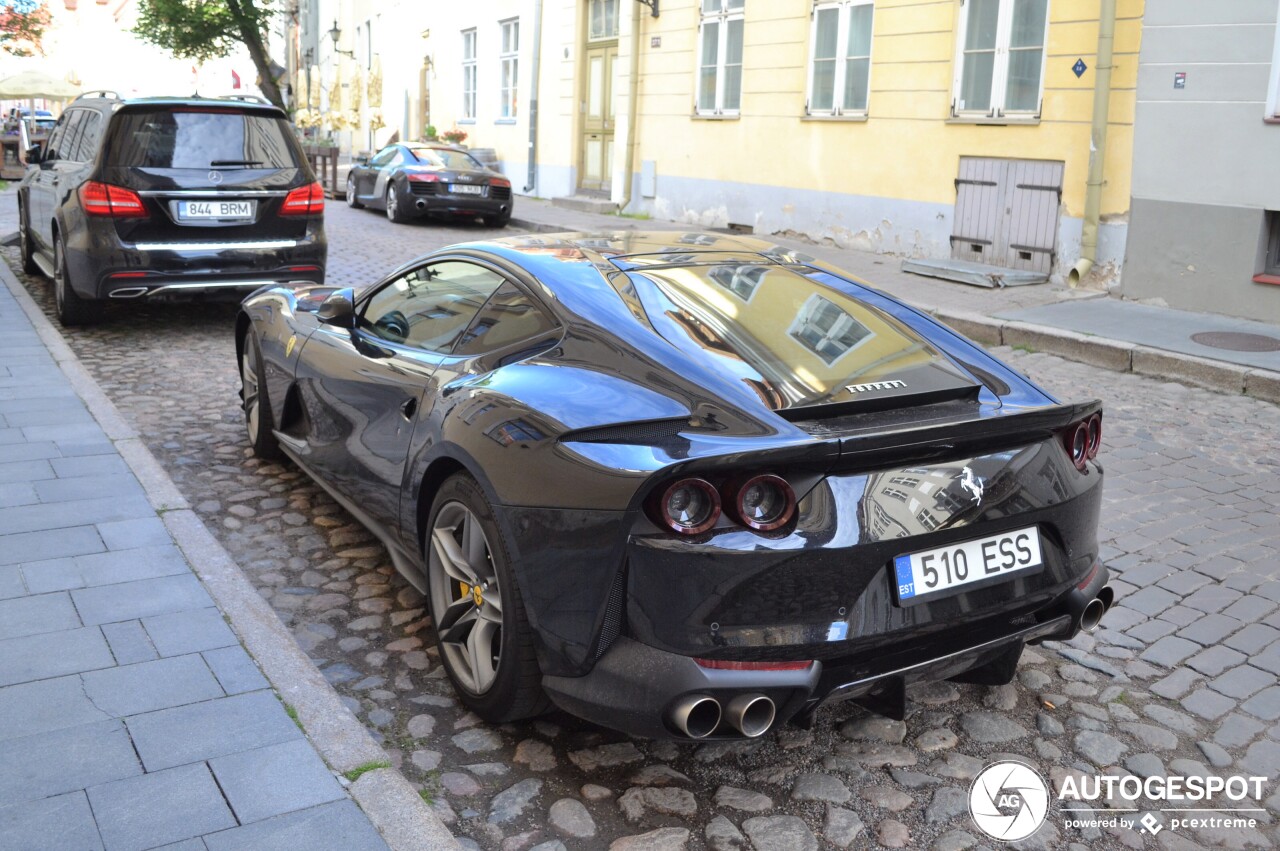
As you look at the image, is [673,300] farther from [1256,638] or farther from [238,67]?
[238,67]

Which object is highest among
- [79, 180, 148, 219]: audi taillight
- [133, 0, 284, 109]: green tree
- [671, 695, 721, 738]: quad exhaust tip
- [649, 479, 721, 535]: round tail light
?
[133, 0, 284, 109]: green tree

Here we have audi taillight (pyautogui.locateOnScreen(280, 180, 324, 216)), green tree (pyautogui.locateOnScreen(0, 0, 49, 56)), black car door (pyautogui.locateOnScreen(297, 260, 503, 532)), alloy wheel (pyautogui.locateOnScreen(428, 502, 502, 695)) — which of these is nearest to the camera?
alloy wheel (pyautogui.locateOnScreen(428, 502, 502, 695))

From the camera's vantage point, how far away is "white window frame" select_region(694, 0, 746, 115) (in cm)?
1688

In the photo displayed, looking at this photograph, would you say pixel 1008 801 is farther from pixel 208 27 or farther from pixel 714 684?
pixel 208 27

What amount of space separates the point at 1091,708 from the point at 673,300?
181cm

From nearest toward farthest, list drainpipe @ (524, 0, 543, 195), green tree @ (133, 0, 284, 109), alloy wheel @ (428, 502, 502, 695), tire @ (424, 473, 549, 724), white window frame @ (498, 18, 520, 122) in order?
1. tire @ (424, 473, 549, 724)
2. alloy wheel @ (428, 502, 502, 695)
3. drainpipe @ (524, 0, 543, 195)
4. white window frame @ (498, 18, 520, 122)
5. green tree @ (133, 0, 284, 109)

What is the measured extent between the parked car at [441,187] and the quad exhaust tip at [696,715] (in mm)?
16242

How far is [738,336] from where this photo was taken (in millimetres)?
3432

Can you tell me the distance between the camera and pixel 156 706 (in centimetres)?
335

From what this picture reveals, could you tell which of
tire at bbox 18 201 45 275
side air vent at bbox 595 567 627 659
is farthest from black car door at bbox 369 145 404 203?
side air vent at bbox 595 567 627 659

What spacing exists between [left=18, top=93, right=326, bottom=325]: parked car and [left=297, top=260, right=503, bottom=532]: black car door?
13.7 feet

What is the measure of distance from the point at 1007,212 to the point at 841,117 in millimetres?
3097

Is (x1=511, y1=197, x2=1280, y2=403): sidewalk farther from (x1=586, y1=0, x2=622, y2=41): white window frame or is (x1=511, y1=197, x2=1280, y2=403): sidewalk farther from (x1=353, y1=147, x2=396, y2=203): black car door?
(x1=353, y1=147, x2=396, y2=203): black car door

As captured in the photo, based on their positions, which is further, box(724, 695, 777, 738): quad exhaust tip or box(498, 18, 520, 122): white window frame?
box(498, 18, 520, 122): white window frame
